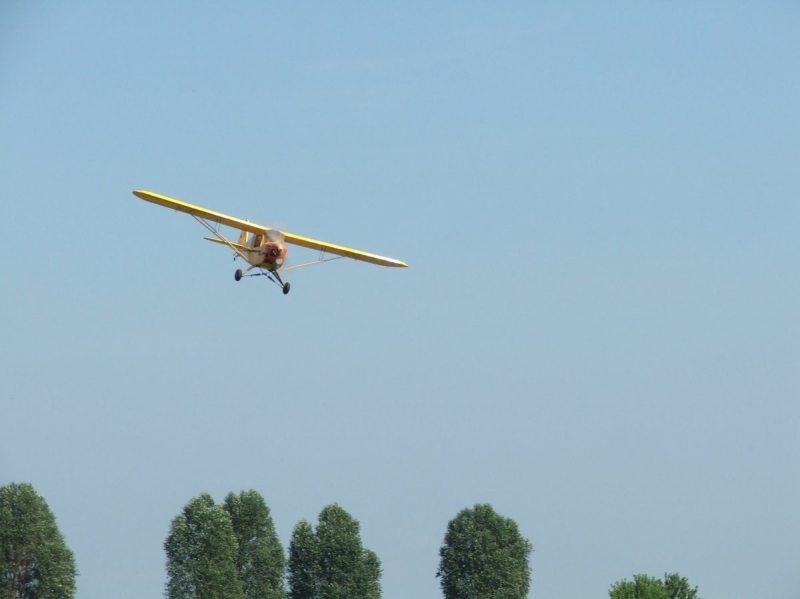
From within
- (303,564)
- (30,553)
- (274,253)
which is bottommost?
(30,553)

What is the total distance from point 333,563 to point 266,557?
464 cm

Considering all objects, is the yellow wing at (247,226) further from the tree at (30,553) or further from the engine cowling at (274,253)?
the tree at (30,553)

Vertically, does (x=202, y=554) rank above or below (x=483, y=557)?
below

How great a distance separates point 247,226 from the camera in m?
69.2

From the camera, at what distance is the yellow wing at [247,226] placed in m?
68.5

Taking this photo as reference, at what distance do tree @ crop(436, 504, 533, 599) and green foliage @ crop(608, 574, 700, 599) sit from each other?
265 inches

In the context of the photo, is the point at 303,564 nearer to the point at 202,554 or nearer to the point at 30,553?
the point at 202,554

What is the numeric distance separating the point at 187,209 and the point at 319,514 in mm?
Result: 39525

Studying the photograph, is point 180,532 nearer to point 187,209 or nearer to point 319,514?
point 319,514

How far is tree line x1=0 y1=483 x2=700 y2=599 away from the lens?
98750 millimetres

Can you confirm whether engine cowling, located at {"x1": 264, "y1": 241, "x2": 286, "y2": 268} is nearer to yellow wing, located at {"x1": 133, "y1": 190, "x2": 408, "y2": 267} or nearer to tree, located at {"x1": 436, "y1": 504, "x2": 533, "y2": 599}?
yellow wing, located at {"x1": 133, "y1": 190, "x2": 408, "y2": 267}

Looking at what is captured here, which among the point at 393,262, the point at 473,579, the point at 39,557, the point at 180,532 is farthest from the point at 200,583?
the point at 393,262

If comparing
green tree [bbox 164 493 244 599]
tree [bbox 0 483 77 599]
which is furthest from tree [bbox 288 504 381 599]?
tree [bbox 0 483 77 599]

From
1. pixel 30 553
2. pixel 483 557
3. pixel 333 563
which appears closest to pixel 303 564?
pixel 333 563
